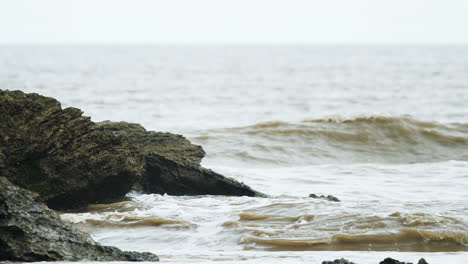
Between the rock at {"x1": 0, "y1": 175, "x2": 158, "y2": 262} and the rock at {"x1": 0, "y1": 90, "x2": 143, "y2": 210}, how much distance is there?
1.98m

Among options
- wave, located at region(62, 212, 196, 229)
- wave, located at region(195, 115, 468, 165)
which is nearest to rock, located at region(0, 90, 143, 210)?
wave, located at region(62, 212, 196, 229)

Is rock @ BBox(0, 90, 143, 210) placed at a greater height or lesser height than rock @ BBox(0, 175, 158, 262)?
greater

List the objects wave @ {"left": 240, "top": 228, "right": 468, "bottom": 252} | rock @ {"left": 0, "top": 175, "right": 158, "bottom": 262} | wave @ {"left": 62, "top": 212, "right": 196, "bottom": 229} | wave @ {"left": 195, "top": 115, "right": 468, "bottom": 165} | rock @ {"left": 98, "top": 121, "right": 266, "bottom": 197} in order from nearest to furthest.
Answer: rock @ {"left": 0, "top": 175, "right": 158, "bottom": 262}
wave @ {"left": 240, "top": 228, "right": 468, "bottom": 252}
wave @ {"left": 62, "top": 212, "right": 196, "bottom": 229}
rock @ {"left": 98, "top": 121, "right": 266, "bottom": 197}
wave @ {"left": 195, "top": 115, "right": 468, "bottom": 165}

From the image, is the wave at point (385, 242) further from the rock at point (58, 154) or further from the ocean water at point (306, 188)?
the rock at point (58, 154)

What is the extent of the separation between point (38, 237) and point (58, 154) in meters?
2.65

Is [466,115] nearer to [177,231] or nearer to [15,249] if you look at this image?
[177,231]

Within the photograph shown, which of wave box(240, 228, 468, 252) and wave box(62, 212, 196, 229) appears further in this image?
wave box(62, 212, 196, 229)

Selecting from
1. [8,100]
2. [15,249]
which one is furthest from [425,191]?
[15,249]

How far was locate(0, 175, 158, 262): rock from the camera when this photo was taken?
529cm

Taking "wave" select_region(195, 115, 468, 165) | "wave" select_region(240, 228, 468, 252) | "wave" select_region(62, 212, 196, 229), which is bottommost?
"wave" select_region(62, 212, 196, 229)

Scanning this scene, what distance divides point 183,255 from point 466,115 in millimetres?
19926

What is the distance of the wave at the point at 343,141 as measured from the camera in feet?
52.9

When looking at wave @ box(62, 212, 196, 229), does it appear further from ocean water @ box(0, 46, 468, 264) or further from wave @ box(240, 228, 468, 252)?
wave @ box(240, 228, 468, 252)

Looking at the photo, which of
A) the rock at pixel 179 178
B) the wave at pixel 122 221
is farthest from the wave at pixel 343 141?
the wave at pixel 122 221
